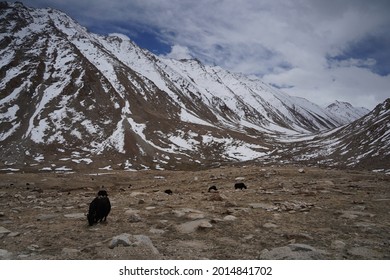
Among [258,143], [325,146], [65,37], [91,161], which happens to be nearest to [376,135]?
[325,146]

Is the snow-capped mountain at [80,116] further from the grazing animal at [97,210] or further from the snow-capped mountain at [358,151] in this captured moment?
the grazing animal at [97,210]

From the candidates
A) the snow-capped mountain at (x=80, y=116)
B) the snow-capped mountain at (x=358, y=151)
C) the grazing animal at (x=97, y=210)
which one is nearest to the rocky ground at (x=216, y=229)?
the grazing animal at (x=97, y=210)

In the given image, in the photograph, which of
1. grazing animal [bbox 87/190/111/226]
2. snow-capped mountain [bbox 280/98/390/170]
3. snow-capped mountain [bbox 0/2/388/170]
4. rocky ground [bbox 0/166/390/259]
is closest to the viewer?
rocky ground [bbox 0/166/390/259]

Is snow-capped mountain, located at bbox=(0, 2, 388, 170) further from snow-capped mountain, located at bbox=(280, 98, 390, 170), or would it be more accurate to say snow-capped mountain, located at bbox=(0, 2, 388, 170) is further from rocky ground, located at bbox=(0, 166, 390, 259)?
rocky ground, located at bbox=(0, 166, 390, 259)

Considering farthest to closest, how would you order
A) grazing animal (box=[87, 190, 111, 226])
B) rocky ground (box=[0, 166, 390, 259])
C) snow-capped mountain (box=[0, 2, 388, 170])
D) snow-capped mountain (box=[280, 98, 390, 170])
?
snow-capped mountain (box=[0, 2, 388, 170]), snow-capped mountain (box=[280, 98, 390, 170]), grazing animal (box=[87, 190, 111, 226]), rocky ground (box=[0, 166, 390, 259])

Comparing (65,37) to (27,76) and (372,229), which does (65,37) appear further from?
(372,229)

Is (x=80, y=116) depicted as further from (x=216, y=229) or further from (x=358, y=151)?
(x=216, y=229)

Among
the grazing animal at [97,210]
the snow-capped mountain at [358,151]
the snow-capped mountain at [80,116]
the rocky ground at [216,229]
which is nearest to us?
the rocky ground at [216,229]

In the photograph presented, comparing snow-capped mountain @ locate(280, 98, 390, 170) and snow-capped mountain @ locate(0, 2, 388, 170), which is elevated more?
snow-capped mountain @ locate(0, 2, 388, 170)

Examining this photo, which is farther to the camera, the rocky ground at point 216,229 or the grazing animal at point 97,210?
the grazing animal at point 97,210

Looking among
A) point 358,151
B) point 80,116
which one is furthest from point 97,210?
point 80,116

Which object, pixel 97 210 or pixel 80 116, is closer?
pixel 97 210

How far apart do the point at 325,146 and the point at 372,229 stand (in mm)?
106909

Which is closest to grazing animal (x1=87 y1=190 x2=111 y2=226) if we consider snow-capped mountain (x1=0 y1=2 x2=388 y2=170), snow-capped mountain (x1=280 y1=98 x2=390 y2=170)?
snow-capped mountain (x1=280 y1=98 x2=390 y2=170)
